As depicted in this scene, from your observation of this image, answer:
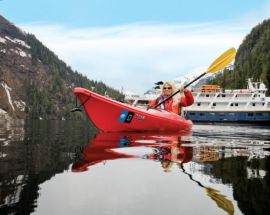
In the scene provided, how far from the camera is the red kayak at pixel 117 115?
52.1 ft

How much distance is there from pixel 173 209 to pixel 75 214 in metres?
0.95

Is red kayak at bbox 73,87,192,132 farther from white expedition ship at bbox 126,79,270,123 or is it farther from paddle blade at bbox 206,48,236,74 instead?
white expedition ship at bbox 126,79,270,123

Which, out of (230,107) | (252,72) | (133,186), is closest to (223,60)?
(133,186)

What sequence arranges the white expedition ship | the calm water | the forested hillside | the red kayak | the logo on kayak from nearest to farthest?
1. the calm water
2. the red kayak
3. the logo on kayak
4. the white expedition ship
5. the forested hillside

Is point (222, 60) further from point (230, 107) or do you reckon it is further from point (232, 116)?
point (230, 107)

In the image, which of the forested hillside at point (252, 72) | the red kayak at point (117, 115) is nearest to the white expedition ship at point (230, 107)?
the forested hillside at point (252, 72)

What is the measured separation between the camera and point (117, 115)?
16.3 m

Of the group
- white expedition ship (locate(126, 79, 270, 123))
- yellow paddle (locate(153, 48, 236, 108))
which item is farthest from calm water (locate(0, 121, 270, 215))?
white expedition ship (locate(126, 79, 270, 123))

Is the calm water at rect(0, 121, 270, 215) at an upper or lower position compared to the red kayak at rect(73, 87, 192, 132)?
lower

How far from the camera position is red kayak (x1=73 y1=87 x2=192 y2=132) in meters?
15.9

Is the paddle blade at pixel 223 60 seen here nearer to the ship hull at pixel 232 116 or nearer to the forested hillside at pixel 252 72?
the ship hull at pixel 232 116

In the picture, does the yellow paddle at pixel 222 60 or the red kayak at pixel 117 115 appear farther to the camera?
the yellow paddle at pixel 222 60

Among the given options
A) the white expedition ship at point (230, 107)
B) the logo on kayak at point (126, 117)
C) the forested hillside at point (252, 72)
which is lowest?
the logo on kayak at point (126, 117)

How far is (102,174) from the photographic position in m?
5.39
